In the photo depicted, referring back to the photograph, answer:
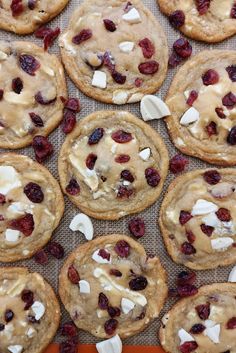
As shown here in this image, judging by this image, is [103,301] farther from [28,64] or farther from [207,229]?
[28,64]

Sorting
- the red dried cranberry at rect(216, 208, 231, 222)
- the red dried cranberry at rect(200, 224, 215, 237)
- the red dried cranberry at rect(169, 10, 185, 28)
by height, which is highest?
the red dried cranberry at rect(169, 10, 185, 28)

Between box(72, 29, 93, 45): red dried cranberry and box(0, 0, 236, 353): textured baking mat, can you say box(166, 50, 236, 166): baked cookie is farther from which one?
box(72, 29, 93, 45): red dried cranberry

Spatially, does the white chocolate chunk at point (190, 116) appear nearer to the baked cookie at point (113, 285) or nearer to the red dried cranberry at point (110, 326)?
the baked cookie at point (113, 285)

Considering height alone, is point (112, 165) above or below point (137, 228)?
above

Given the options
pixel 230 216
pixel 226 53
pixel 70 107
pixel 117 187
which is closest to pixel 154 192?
pixel 117 187

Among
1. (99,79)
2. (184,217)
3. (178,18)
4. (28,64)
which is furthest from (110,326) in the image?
(178,18)

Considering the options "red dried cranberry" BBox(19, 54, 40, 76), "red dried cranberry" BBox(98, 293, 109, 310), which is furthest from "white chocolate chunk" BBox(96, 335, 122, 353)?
"red dried cranberry" BBox(19, 54, 40, 76)

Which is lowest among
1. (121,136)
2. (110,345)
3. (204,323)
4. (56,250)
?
(110,345)
